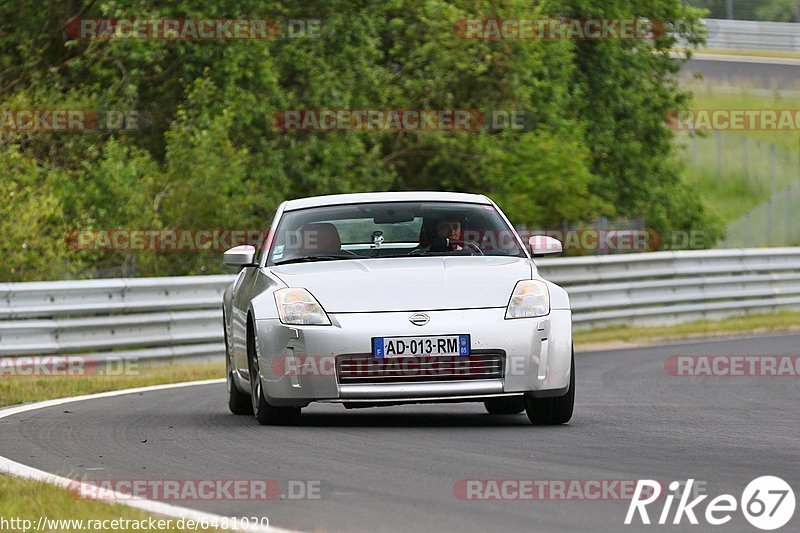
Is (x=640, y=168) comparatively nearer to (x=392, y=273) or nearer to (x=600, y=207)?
(x=600, y=207)

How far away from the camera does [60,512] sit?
264 inches

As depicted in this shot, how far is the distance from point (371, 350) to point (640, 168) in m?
26.8

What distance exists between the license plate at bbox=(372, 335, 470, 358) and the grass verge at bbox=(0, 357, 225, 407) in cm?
433

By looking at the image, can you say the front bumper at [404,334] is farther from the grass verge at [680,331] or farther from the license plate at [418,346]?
the grass verge at [680,331]

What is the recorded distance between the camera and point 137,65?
28156mm

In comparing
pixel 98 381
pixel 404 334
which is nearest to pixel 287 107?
pixel 98 381

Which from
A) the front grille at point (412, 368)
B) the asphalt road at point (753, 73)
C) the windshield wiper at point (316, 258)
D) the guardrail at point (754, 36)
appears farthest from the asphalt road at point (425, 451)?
the guardrail at point (754, 36)

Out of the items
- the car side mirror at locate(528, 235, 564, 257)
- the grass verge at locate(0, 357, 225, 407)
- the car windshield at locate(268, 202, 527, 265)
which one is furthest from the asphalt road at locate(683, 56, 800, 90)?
the car side mirror at locate(528, 235, 564, 257)

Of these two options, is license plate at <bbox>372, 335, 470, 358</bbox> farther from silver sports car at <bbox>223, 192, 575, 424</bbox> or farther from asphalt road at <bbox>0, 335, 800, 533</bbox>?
asphalt road at <bbox>0, 335, 800, 533</bbox>

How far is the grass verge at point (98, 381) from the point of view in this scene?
1372 cm

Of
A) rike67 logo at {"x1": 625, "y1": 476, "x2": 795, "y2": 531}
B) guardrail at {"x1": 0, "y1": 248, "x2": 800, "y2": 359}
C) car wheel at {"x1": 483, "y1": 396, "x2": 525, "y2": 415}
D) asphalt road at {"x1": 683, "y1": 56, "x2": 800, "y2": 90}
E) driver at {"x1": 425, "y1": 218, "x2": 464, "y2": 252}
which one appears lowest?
guardrail at {"x1": 0, "y1": 248, "x2": 800, "y2": 359}

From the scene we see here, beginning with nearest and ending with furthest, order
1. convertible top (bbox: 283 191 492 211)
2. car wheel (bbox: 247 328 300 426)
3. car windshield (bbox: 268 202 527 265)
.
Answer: car wheel (bbox: 247 328 300 426), car windshield (bbox: 268 202 527 265), convertible top (bbox: 283 191 492 211)

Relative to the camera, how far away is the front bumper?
31.6 ft

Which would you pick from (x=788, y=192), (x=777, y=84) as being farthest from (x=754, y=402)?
(x=777, y=84)
